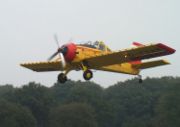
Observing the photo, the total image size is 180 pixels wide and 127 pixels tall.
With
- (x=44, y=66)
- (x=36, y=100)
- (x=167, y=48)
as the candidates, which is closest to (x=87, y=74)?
(x=44, y=66)

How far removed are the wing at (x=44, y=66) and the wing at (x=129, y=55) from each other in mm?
2088

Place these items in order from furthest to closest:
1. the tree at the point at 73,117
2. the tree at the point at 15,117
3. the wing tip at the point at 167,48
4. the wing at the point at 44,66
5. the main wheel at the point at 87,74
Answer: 1. the tree at the point at 73,117
2. the tree at the point at 15,117
3. the wing at the point at 44,66
4. the main wheel at the point at 87,74
5. the wing tip at the point at 167,48

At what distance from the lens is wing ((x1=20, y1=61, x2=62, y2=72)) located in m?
29.9

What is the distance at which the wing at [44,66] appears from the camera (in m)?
29.9

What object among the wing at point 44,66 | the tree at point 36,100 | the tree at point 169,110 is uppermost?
the tree at point 36,100

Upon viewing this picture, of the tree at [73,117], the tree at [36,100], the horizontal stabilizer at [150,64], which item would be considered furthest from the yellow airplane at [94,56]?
the tree at [36,100]

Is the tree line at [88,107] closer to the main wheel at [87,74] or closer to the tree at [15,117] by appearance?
the tree at [15,117]

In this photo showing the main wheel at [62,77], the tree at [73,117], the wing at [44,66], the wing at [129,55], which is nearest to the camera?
the wing at [129,55]

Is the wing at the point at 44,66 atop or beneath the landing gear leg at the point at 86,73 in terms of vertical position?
atop

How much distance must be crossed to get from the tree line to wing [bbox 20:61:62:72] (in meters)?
55.3

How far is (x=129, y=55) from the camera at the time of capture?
28.3 m

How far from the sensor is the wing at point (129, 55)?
90.4 ft

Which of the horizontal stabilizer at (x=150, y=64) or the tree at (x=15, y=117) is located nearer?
the horizontal stabilizer at (x=150, y=64)

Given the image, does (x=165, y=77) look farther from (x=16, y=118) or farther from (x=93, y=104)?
(x=16, y=118)
